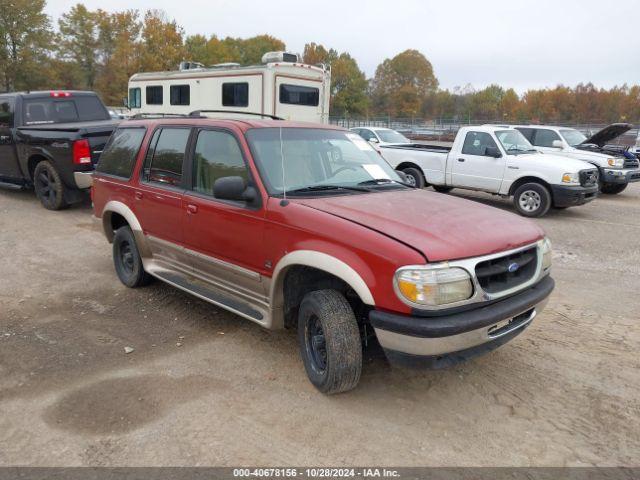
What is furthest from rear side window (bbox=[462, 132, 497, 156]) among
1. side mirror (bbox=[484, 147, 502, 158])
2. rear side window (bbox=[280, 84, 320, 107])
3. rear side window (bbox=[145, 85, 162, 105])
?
rear side window (bbox=[145, 85, 162, 105])

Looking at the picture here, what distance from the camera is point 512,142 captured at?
11.0 metres

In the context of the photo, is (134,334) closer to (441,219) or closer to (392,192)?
(392,192)

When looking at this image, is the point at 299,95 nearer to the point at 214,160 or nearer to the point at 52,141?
the point at 52,141

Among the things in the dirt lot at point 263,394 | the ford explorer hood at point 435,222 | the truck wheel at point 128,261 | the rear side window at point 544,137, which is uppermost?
the rear side window at point 544,137

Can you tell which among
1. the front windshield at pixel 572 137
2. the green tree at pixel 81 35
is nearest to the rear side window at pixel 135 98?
the front windshield at pixel 572 137

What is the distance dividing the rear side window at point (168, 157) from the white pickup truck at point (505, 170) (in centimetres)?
773

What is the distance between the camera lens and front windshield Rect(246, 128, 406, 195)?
394 cm

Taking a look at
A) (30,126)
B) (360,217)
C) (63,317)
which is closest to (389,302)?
(360,217)

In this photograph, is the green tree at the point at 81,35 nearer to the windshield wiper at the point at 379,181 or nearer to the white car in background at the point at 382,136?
the white car in background at the point at 382,136

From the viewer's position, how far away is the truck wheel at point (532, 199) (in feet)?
33.1

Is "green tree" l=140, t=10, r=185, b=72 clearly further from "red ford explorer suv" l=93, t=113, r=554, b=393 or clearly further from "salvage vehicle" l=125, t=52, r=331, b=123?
"red ford explorer suv" l=93, t=113, r=554, b=393

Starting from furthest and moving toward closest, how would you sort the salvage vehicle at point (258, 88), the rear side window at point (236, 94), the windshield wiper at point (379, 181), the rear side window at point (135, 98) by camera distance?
the rear side window at point (135, 98)
the rear side window at point (236, 94)
the salvage vehicle at point (258, 88)
the windshield wiper at point (379, 181)

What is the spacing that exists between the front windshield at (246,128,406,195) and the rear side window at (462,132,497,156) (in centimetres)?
698

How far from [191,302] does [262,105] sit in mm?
10217
